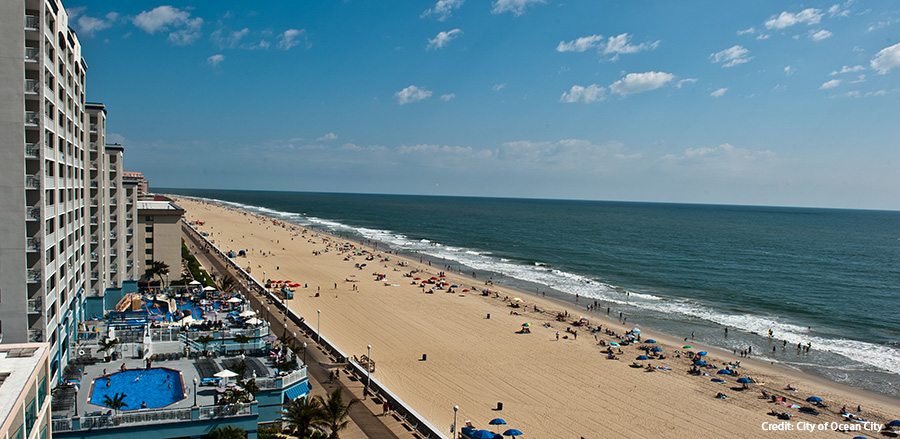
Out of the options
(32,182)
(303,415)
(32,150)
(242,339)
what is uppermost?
(32,150)

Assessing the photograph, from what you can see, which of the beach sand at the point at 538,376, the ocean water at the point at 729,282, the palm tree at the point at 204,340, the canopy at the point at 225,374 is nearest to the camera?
the canopy at the point at 225,374

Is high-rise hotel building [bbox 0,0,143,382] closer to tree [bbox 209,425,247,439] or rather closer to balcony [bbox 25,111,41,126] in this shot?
balcony [bbox 25,111,41,126]

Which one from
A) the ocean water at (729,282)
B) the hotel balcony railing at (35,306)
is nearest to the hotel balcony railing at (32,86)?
the hotel balcony railing at (35,306)

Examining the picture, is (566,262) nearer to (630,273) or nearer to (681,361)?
(630,273)

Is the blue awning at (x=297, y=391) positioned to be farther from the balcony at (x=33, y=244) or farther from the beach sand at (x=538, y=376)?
the balcony at (x=33, y=244)

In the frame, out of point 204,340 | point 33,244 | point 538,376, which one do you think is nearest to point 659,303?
point 538,376

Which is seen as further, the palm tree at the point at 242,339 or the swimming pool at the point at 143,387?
the palm tree at the point at 242,339

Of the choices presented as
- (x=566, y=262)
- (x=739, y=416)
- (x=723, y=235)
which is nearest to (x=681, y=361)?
(x=739, y=416)

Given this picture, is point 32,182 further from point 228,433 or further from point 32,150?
point 228,433
